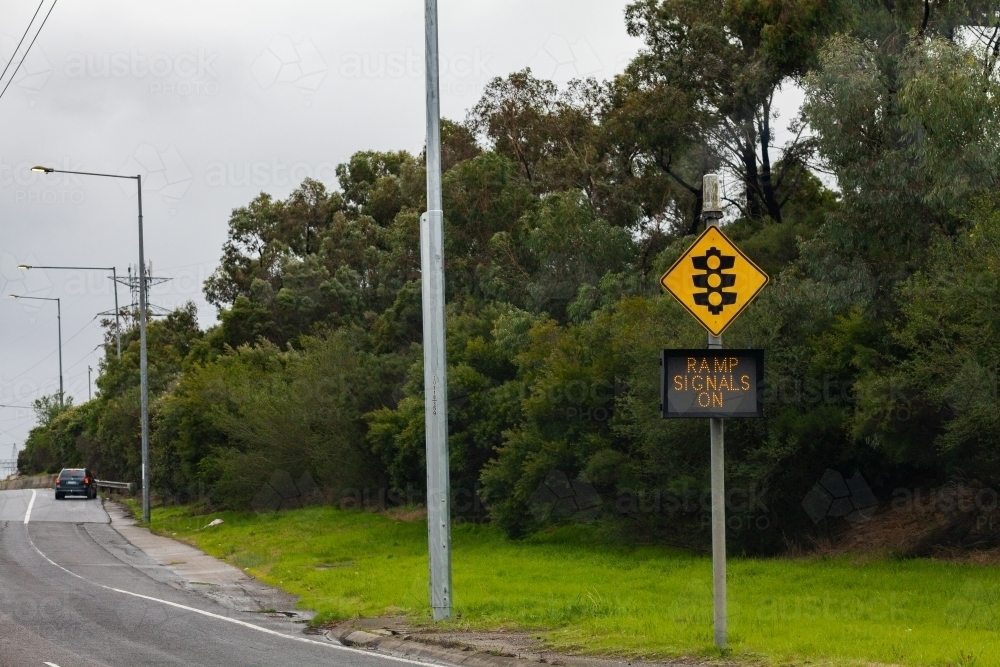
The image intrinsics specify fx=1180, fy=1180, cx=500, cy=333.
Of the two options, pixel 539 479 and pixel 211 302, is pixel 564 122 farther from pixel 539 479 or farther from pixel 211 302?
pixel 211 302

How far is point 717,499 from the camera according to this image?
12.1 m

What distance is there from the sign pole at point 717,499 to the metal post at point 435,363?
4.80 m

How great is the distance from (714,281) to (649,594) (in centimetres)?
817

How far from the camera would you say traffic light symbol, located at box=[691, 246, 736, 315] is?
12.2m

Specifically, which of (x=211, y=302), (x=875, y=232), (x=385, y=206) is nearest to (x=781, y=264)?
(x=875, y=232)

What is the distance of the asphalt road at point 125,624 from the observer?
546 inches

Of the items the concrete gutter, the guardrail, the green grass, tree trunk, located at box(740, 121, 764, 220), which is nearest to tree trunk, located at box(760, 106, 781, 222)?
tree trunk, located at box(740, 121, 764, 220)

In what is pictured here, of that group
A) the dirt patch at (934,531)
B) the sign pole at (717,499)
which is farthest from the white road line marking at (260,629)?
the dirt patch at (934,531)

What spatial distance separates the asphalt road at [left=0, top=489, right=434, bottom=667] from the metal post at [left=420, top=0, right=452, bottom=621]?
71.2 inches

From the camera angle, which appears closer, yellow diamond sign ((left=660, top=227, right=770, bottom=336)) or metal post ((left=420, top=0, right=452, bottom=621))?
yellow diamond sign ((left=660, top=227, right=770, bottom=336))

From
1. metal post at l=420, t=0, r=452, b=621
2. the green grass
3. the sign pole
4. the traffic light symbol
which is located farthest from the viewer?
metal post at l=420, t=0, r=452, b=621

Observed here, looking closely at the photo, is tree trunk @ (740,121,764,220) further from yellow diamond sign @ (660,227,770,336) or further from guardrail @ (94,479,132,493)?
guardrail @ (94,479,132,493)

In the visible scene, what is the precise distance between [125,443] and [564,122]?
3153 cm

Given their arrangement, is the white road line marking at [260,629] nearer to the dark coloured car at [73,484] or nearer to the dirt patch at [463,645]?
the dirt patch at [463,645]
